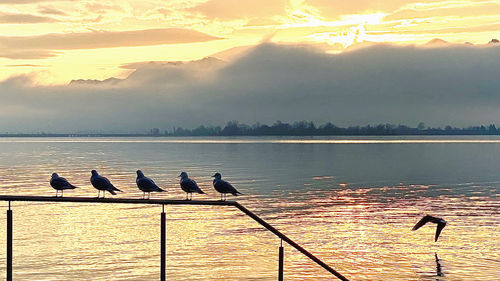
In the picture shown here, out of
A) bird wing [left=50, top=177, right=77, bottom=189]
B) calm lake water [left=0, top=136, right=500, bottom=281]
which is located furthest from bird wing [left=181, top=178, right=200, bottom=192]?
calm lake water [left=0, top=136, right=500, bottom=281]

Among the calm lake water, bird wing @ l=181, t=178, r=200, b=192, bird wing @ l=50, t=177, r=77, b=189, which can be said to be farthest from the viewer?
the calm lake water

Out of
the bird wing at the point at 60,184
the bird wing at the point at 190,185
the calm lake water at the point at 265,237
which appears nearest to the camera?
the bird wing at the point at 190,185

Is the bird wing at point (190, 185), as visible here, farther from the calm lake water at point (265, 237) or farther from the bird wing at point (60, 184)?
the calm lake water at point (265, 237)

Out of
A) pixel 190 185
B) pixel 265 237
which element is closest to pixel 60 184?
pixel 190 185

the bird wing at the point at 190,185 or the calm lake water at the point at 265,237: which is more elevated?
the bird wing at the point at 190,185

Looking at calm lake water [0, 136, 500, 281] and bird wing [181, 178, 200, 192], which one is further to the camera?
calm lake water [0, 136, 500, 281]

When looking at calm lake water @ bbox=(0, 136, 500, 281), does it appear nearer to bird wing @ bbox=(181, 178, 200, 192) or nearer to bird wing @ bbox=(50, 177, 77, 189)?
bird wing @ bbox=(50, 177, 77, 189)

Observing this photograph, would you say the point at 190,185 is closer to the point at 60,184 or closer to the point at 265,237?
the point at 60,184

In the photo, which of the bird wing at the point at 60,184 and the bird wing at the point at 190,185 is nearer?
the bird wing at the point at 190,185

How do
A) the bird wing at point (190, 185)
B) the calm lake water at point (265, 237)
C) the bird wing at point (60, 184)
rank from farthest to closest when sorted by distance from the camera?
the calm lake water at point (265, 237) < the bird wing at point (60, 184) < the bird wing at point (190, 185)

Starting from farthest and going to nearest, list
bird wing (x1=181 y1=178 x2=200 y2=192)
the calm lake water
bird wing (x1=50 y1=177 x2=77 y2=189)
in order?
the calm lake water < bird wing (x1=50 y1=177 x2=77 y2=189) < bird wing (x1=181 y1=178 x2=200 y2=192)

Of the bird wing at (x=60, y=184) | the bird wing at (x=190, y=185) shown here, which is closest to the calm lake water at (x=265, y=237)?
the bird wing at (x=60, y=184)

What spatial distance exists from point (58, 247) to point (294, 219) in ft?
53.9

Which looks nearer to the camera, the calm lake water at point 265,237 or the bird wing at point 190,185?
the bird wing at point 190,185
